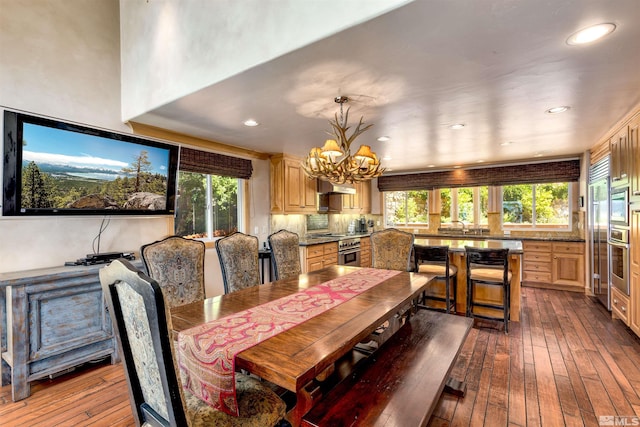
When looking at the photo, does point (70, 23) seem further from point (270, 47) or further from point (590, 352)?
point (590, 352)

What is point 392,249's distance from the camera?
3.66 metres

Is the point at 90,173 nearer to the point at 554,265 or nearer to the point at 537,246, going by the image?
the point at 537,246

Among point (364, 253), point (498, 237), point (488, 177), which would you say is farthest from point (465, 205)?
point (364, 253)

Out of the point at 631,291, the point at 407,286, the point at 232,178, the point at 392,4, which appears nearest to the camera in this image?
the point at 392,4

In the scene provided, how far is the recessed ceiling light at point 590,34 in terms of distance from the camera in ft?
5.24

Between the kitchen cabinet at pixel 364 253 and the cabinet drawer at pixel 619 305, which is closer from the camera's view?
the cabinet drawer at pixel 619 305

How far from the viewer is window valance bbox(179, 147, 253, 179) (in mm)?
3718

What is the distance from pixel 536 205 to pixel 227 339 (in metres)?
6.49

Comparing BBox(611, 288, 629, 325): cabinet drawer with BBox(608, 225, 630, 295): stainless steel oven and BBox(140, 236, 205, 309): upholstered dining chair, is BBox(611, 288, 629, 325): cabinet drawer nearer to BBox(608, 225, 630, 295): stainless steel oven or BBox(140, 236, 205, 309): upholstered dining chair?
BBox(608, 225, 630, 295): stainless steel oven

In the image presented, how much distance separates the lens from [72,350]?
2.58 meters

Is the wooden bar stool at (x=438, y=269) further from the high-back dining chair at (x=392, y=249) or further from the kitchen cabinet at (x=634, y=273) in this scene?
the kitchen cabinet at (x=634, y=273)

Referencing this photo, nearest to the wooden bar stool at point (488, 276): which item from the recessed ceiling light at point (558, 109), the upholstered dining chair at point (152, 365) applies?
the recessed ceiling light at point (558, 109)

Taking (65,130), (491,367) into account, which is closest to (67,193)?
(65,130)

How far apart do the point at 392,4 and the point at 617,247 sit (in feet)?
13.2
